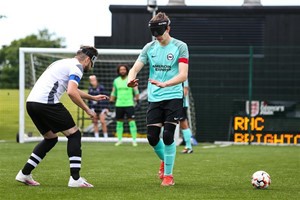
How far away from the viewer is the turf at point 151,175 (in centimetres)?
820

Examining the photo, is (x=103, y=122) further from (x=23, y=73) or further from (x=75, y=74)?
(x=75, y=74)

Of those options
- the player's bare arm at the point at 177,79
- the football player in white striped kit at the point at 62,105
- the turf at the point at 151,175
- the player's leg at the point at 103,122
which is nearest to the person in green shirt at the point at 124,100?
the player's leg at the point at 103,122

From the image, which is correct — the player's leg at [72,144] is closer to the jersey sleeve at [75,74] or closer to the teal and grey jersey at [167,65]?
the jersey sleeve at [75,74]

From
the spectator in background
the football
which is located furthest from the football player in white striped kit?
the spectator in background

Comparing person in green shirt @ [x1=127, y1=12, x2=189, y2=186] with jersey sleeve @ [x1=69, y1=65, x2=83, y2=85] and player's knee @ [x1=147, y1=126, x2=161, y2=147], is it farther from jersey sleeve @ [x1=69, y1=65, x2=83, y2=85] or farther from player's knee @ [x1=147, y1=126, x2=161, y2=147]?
jersey sleeve @ [x1=69, y1=65, x2=83, y2=85]

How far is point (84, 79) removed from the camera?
72.2ft

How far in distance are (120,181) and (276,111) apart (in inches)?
458

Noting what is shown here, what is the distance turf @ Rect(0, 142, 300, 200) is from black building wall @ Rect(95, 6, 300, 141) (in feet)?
17.3

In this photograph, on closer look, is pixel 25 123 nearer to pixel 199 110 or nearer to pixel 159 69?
pixel 199 110

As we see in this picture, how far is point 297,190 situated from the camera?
28.7 feet

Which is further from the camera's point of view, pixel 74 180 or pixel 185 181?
pixel 185 181

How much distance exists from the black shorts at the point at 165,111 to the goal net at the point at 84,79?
9455 millimetres

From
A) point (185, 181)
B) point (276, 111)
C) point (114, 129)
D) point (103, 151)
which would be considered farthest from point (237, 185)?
point (114, 129)

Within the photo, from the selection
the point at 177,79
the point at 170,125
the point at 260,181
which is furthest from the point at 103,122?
the point at 260,181
